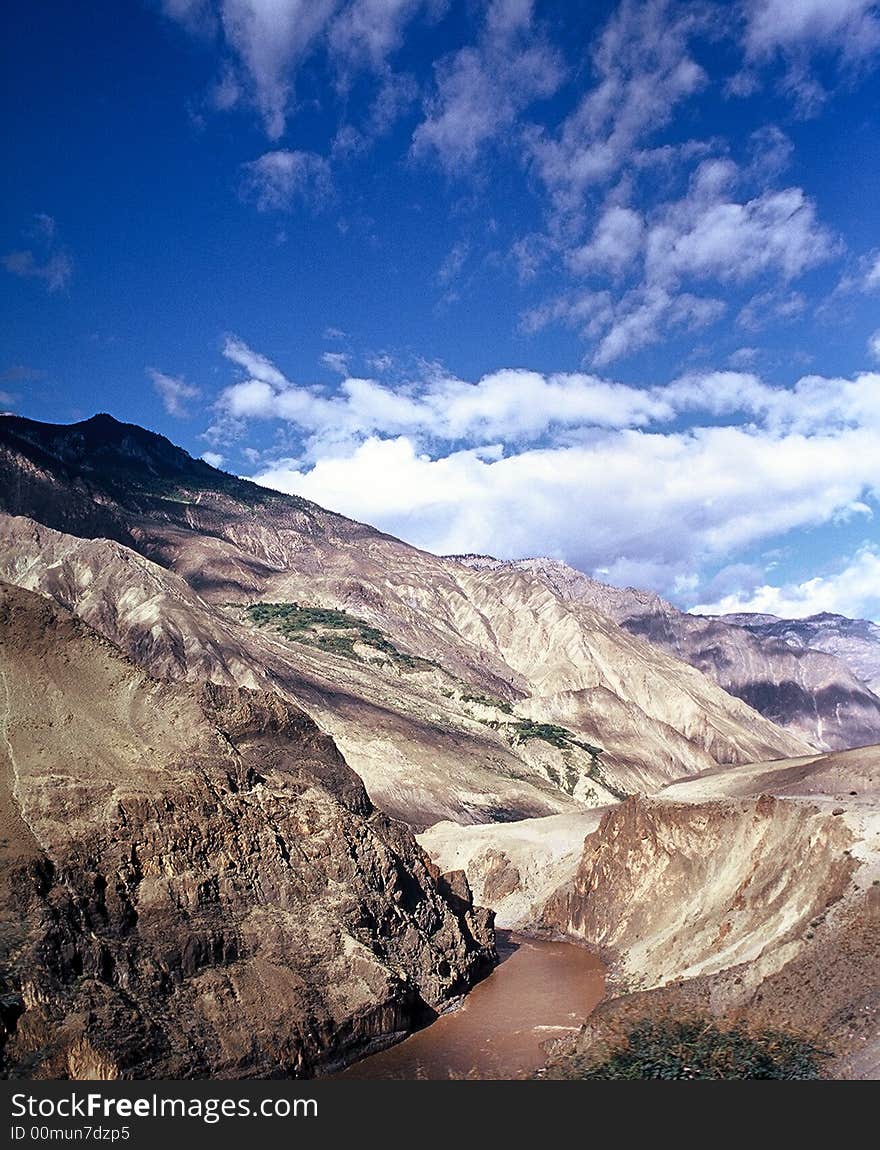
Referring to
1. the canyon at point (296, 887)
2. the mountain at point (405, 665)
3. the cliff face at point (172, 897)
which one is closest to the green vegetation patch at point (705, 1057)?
the canyon at point (296, 887)

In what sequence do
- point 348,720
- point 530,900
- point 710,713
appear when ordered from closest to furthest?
point 530,900, point 348,720, point 710,713

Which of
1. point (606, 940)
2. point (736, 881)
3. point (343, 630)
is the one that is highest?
point (343, 630)

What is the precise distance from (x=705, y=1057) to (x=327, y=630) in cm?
13457

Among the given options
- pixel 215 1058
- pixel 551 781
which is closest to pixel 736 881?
pixel 215 1058

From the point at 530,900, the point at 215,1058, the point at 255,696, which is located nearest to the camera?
the point at 215,1058

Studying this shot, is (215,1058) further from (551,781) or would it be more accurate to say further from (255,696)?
→ (551,781)

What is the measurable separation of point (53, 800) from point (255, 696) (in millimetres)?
18533

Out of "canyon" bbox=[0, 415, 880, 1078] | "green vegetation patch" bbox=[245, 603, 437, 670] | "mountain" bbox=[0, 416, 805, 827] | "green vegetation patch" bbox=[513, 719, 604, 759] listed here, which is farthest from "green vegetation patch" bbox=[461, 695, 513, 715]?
"canyon" bbox=[0, 415, 880, 1078]

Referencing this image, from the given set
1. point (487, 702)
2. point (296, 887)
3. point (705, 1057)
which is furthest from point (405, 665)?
point (705, 1057)

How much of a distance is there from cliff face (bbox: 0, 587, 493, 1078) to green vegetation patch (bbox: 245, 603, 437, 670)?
107663 millimetres

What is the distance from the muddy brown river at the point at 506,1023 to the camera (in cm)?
2909

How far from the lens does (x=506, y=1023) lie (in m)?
34.9

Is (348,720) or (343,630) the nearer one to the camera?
(348,720)

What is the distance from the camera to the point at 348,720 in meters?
106
